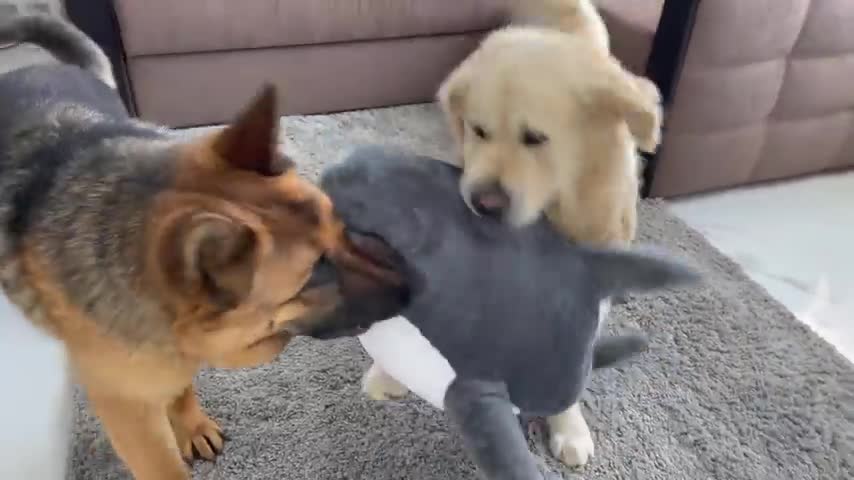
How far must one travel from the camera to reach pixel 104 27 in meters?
1.93

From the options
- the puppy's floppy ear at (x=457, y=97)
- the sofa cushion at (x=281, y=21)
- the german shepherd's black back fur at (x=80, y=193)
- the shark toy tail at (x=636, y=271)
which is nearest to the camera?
the german shepherd's black back fur at (x=80, y=193)

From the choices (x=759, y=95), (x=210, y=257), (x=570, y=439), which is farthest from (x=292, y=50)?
(x=210, y=257)

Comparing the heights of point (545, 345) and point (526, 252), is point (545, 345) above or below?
below

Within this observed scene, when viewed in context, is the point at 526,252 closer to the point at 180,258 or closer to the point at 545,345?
the point at 545,345

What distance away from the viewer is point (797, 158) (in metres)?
2.17

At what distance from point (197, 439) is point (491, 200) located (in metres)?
0.64

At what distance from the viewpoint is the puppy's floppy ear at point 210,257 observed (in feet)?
2.76

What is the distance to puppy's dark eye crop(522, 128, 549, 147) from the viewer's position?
125cm

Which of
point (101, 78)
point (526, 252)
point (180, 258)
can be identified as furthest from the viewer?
point (101, 78)

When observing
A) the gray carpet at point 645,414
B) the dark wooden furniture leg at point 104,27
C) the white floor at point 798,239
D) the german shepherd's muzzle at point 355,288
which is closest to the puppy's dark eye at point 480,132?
the gray carpet at point 645,414

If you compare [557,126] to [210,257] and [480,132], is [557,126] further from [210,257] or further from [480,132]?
[210,257]

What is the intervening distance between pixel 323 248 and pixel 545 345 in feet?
1.15

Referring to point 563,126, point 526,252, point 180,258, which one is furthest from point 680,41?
point 180,258

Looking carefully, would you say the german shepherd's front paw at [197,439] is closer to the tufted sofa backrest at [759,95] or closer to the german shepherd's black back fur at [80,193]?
the german shepherd's black back fur at [80,193]
